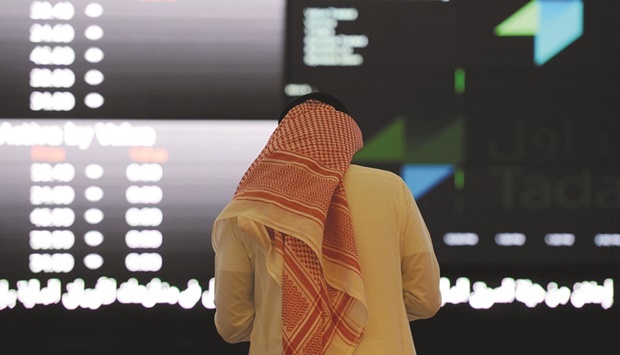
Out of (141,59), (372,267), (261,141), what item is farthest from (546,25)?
(372,267)

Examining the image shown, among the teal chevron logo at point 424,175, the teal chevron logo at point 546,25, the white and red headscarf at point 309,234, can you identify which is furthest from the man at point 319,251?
the teal chevron logo at point 546,25

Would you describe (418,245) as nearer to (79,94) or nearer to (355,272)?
(355,272)

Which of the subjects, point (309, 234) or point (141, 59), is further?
point (141, 59)

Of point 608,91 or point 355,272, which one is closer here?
point 355,272

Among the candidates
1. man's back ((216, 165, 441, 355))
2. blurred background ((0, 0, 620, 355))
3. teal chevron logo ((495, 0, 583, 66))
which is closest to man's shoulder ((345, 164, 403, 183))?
man's back ((216, 165, 441, 355))

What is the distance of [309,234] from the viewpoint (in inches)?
70.9

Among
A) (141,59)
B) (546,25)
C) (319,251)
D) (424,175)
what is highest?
(546,25)

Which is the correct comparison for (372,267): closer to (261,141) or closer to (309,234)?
(309,234)

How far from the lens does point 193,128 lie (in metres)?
3.32

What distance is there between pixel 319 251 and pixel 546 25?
2.03 meters

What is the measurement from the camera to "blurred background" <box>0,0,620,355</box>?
3291 mm

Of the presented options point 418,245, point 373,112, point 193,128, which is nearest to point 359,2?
point 373,112

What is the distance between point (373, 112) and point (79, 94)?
4.06ft

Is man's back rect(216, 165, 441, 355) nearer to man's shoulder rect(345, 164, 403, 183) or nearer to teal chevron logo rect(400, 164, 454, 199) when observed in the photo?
man's shoulder rect(345, 164, 403, 183)
